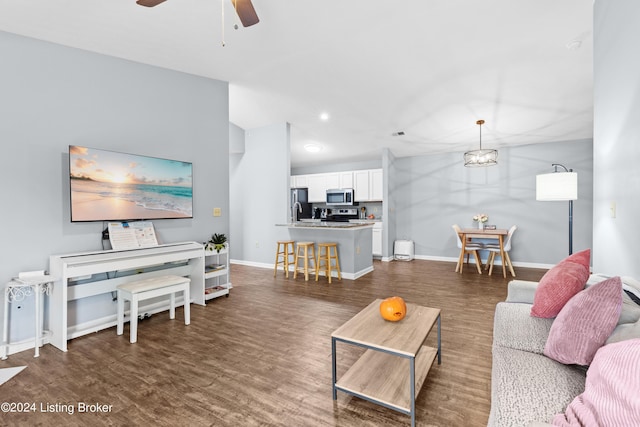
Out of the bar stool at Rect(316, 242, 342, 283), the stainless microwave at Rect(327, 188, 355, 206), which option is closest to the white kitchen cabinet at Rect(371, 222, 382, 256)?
the stainless microwave at Rect(327, 188, 355, 206)

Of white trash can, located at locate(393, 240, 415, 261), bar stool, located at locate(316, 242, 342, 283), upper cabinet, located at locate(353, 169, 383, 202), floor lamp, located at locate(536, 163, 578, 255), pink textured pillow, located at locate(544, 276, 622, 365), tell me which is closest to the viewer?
pink textured pillow, located at locate(544, 276, 622, 365)

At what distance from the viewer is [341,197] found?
7.23 metres

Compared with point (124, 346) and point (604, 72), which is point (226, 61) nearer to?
point (124, 346)

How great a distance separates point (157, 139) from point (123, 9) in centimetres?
134

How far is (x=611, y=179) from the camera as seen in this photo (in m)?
2.06

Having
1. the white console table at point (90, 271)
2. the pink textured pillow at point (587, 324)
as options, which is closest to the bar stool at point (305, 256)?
the white console table at point (90, 271)

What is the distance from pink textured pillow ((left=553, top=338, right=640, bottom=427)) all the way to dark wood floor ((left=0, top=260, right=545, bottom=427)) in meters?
0.81

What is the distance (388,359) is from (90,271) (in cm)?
271

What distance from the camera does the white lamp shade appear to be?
3145mm

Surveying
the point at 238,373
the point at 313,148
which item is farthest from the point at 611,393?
the point at 313,148

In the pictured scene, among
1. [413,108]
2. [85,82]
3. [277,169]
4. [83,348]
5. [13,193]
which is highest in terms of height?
[413,108]

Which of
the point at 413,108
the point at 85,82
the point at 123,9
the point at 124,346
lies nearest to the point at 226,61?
the point at 123,9

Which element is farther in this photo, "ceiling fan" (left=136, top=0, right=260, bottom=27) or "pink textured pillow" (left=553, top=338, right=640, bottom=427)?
"ceiling fan" (left=136, top=0, right=260, bottom=27)

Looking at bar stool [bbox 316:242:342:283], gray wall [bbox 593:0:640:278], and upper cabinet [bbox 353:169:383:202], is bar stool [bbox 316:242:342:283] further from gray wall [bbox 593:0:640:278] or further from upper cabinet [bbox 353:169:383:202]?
gray wall [bbox 593:0:640:278]
